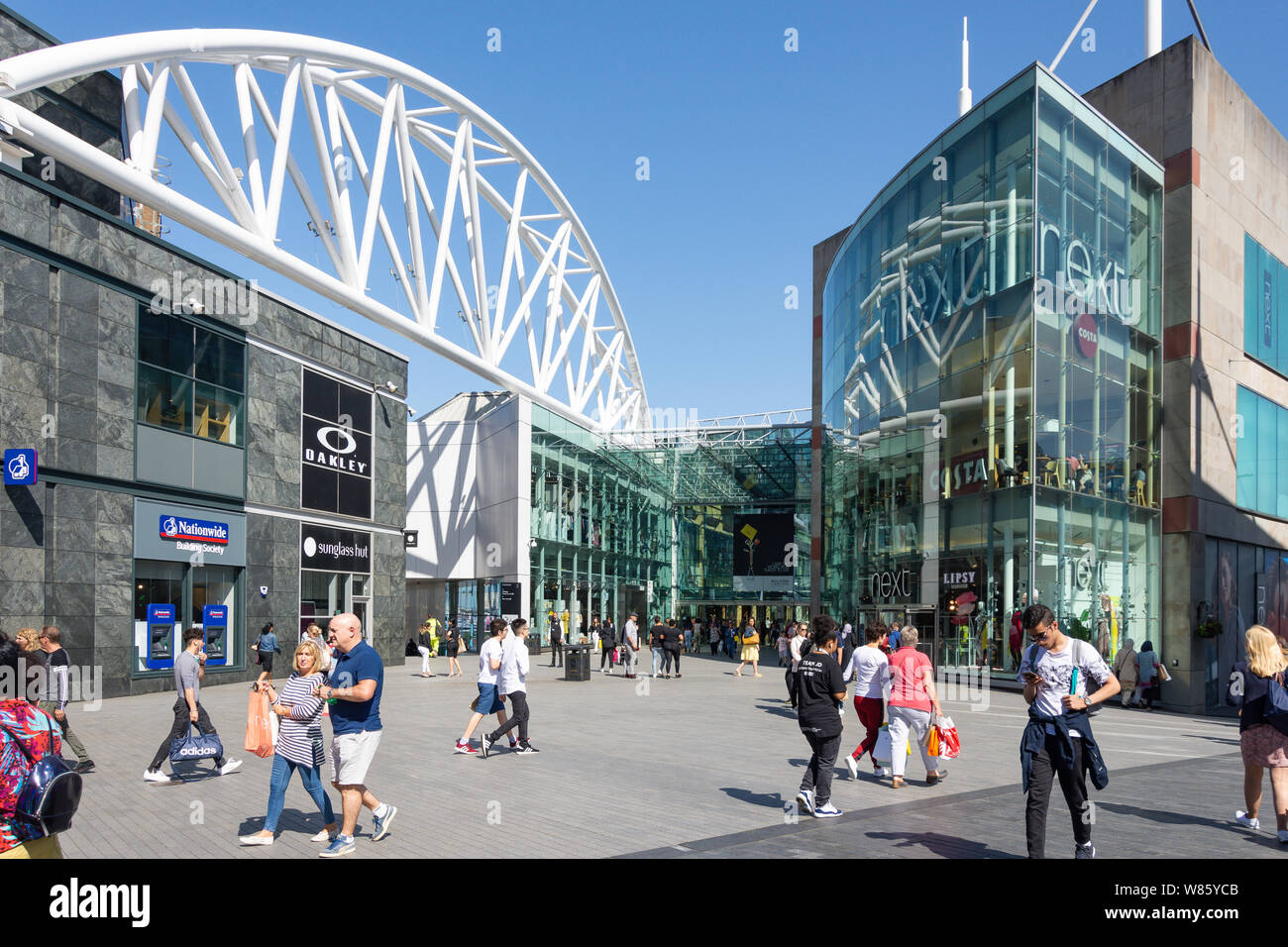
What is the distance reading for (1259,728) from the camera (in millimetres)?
9023

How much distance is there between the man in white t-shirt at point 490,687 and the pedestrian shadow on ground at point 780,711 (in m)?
6.88

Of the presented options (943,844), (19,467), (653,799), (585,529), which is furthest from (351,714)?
(585,529)

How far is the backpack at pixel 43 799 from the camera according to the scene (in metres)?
4.42

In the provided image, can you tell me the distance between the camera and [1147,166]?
89.9 ft

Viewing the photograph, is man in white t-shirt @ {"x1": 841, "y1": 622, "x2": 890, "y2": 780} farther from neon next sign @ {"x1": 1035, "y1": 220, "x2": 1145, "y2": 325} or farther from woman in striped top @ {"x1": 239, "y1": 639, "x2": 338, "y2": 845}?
neon next sign @ {"x1": 1035, "y1": 220, "x2": 1145, "y2": 325}

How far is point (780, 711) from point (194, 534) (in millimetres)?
14044

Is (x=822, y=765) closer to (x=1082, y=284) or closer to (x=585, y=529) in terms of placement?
(x=1082, y=284)

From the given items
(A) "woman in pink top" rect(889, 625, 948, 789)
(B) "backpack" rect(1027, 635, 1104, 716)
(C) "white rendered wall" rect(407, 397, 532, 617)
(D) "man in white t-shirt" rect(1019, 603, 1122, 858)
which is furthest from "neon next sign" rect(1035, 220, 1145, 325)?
(C) "white rendered wall" rect(407, 397, 532, 617)

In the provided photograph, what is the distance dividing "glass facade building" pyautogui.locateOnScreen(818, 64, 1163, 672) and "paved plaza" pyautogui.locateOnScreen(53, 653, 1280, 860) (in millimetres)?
7639

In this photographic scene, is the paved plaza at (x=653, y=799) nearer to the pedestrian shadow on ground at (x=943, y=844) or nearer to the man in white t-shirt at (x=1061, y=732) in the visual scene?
the pedestrian shadow on ground at (x=943, y=844)

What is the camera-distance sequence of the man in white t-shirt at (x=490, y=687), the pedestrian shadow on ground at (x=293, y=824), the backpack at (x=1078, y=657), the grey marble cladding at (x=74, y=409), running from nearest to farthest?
the backpack at (x=1078, y=657) < the pedestrian shadow on ground at (x=293, y=824) < the man in white t-shirt at (x=490, y=687) < the grey marble cladding at (x=74, y=409)

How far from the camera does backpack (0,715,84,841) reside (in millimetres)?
4422

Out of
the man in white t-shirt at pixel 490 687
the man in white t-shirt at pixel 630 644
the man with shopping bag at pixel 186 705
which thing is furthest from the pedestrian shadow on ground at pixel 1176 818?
the man in white t-shirt at pixel 630 644
